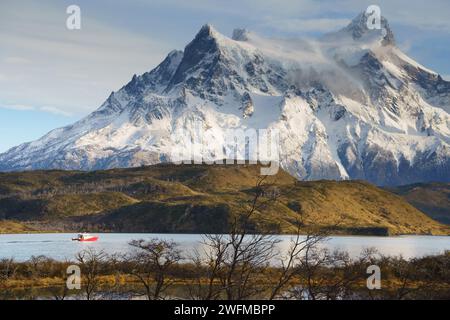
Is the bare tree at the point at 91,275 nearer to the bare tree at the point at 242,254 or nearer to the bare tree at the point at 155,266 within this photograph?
the bare tree at the point at 155,266

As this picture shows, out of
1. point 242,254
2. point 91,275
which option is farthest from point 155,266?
point 242,254

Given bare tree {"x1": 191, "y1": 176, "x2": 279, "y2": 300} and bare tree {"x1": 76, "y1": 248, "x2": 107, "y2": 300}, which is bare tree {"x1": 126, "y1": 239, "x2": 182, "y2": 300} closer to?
bare tree {"x1": 76, "y1": 248, "x2": 107, "y2": 300}

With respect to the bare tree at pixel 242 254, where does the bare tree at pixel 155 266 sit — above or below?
below

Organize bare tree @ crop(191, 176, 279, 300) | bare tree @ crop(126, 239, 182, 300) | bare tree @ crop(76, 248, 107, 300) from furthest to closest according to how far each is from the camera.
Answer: bare tree @ crop(76, 248, 107, 300)
bare tree @ crop(126, 239, 182, 300)
bare tree @ crop(191, 176, 279, 300)

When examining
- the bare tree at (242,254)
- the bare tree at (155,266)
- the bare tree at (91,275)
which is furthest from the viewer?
the bare tree at (91,275)

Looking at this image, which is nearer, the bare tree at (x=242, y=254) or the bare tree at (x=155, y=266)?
the bare tree at (x=242, y=254)

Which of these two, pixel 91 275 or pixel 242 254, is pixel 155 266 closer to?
pixel 91 275

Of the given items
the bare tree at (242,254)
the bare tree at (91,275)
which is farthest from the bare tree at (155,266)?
the bare tree at (242,254)

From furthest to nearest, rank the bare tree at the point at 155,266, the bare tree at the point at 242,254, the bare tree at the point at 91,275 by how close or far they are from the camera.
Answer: the bare tree at the point at 91,275 < the bare tree at the point at 155,266 < the bare tree at the point at 242,254

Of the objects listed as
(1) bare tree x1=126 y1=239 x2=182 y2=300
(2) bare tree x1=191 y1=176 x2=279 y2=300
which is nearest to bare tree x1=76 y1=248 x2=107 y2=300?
(1) bare tree x1=126 y1=239 x2=182 y2=300

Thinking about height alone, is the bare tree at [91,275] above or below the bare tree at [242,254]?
below

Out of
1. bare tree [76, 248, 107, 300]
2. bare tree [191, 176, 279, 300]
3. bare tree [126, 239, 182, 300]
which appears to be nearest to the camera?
bare tree [191, 176, 279, 300]

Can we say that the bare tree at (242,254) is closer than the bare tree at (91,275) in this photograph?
Yes
